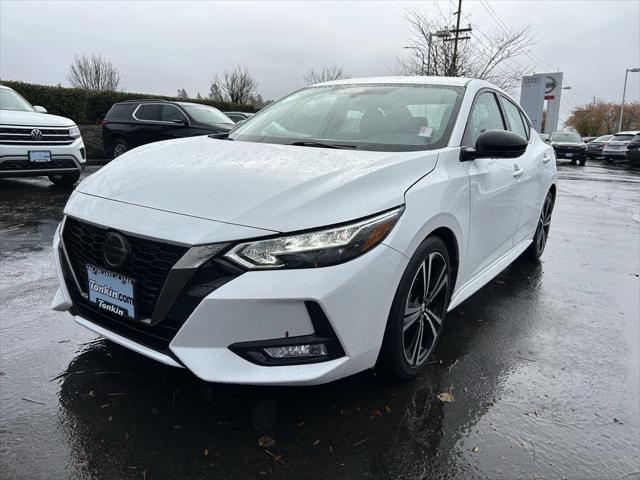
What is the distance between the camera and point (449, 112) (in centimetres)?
318

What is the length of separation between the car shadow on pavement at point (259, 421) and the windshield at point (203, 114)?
Result: 28.1 feet

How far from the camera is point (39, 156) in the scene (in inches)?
312

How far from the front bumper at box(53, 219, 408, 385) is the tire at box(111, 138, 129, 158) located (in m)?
11.2

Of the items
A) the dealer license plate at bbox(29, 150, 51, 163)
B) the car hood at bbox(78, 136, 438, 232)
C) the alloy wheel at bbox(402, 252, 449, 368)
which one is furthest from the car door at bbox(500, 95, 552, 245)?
the dealer license plate at bbox(29, 150, 51, 163)

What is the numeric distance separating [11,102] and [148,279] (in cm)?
812

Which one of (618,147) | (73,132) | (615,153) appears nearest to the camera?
(73,132)

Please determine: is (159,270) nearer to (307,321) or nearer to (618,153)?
(307,321)

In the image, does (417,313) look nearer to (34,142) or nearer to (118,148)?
(34,142)

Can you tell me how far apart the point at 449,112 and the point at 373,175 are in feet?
3.60

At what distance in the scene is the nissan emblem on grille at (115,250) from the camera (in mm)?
2197

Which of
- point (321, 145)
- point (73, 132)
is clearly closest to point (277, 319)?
point (321, 145)

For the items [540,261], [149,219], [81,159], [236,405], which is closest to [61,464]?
[236,405]

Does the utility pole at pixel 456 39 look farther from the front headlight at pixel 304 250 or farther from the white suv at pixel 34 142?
the front headlight at pixel 304 250

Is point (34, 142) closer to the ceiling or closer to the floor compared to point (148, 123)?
closer to the floor
